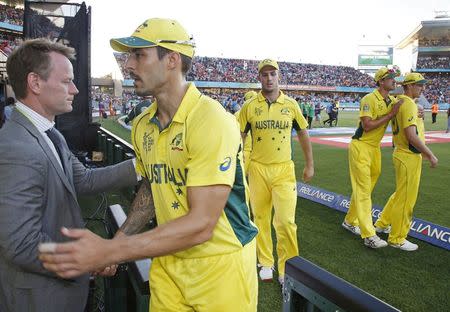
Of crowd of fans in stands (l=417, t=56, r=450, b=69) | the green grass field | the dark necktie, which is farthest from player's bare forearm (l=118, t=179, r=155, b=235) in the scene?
crowd of fans in stands (l=417, t=56, r=450, b=69)

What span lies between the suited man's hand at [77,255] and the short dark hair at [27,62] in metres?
0.98

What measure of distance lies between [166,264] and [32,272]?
65 cm

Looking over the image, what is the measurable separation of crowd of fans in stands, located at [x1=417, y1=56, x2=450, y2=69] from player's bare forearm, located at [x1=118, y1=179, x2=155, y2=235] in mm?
84401

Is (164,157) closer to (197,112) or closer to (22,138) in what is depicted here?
(197,112)

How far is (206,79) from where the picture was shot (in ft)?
223

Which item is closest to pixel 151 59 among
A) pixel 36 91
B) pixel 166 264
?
pixel 36 91

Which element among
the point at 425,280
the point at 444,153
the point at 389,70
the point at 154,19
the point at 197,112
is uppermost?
the point at 389,70

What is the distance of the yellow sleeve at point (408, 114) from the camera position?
4.91 metres

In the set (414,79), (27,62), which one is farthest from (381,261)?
(27,62)

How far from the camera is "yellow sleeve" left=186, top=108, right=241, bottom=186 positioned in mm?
1517

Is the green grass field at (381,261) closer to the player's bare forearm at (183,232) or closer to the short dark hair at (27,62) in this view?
the player's bare forearm at (183,232)

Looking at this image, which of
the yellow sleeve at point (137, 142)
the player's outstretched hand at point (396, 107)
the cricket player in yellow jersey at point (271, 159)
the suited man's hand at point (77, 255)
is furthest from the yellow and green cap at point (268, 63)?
the suited man's hand at point (77, 255)

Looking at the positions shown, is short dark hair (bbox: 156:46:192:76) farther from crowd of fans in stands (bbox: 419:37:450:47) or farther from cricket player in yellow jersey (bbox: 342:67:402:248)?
crowd of fans in stands (bbox: 419:37:450:47)

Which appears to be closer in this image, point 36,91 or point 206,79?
point 36,91
